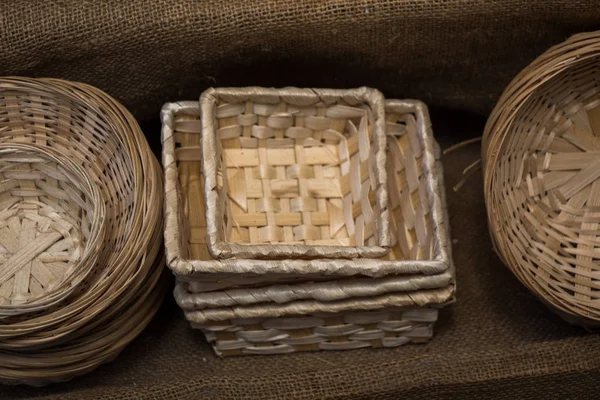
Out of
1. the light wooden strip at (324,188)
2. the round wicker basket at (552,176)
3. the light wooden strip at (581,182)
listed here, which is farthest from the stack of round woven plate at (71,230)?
the light wooden strip at (581,182)

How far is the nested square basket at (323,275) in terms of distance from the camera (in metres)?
0.98

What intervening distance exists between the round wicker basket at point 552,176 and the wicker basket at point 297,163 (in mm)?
172

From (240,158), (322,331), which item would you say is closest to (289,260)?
(322,331)

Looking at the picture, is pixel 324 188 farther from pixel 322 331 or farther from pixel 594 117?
pixel 594 117

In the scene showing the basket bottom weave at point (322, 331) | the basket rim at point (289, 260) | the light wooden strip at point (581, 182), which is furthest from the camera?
the light wooden strip at point (581, 182)

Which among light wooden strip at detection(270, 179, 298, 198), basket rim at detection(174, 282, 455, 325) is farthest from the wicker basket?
basket rim at detection(174, 282, 455, 325)

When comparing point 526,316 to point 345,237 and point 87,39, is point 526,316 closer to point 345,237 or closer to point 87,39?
point 345,237

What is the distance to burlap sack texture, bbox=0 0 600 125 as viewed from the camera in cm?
112

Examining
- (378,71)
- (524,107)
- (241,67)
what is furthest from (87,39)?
(524,107)

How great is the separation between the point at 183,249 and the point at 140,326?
0.13m

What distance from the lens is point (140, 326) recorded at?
1.09 metres

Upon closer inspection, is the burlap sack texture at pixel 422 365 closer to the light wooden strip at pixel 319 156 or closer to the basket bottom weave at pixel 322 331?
the basket bottom weave at pixel 322 331

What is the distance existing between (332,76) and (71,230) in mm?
460

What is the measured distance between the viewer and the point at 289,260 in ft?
3.19
